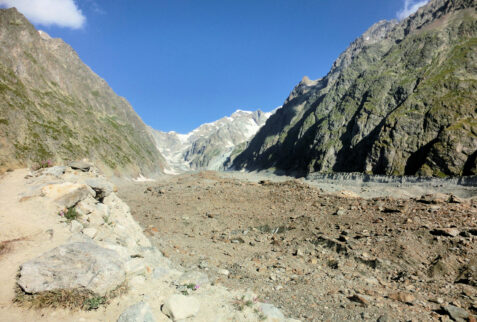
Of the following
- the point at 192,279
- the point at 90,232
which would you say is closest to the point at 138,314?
the point at 192,279

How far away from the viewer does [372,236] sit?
14633 mm

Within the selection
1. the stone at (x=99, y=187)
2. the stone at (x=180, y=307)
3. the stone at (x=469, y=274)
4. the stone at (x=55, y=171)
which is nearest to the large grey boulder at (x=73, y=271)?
the stone at (x=180, y=307)

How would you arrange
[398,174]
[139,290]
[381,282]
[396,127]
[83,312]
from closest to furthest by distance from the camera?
[83,312] → [139,290] → [381,282] → [398,174] → [396,127]

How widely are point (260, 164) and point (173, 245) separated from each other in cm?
16298

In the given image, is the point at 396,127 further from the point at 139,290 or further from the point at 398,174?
the point at 139,290

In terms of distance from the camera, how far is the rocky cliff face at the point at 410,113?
6281 centimetres

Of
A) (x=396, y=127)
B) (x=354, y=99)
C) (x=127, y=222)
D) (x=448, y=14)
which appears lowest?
(x=127, y=222)

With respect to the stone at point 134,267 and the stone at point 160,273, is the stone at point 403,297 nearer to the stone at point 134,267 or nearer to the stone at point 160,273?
the stone at point 160,273

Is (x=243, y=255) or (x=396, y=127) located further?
(x=396, y=127)

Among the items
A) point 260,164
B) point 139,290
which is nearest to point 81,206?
point 139,290

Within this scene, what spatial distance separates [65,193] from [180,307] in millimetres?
7085

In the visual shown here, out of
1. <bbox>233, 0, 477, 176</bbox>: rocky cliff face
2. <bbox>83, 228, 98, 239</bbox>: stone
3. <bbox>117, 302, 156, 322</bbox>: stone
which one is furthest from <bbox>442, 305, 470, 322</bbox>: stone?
<bbox>233, 0, 477, 176</bbox>: rocky cliff face

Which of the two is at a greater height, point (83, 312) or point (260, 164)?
point (260, 164)

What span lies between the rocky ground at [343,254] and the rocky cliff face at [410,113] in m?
56.2
